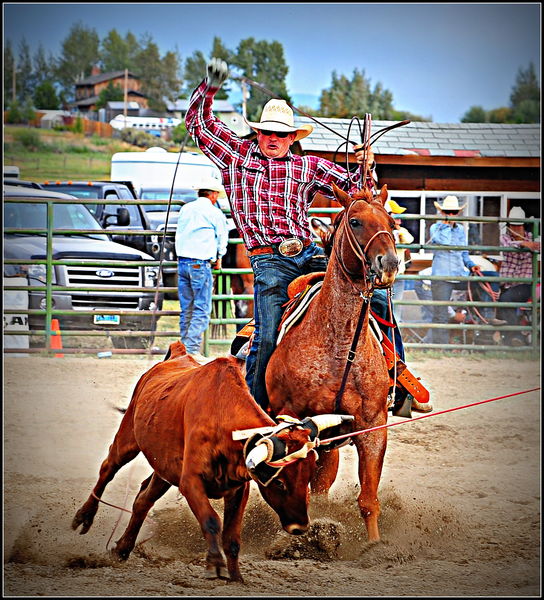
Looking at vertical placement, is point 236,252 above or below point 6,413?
above

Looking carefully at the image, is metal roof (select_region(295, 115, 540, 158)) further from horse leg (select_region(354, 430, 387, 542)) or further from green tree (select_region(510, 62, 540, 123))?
green tree (select_region(510, 62, 540, 123))

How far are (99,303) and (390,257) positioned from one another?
7999 millimetres

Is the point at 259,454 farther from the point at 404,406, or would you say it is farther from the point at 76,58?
the point at 76,58

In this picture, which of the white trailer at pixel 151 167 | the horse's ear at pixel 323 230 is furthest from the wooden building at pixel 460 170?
the horse's ear at pixel 323 230

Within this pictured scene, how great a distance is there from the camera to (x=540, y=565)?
4746 millimetres

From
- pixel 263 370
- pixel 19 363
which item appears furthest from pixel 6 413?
pixel 263 370

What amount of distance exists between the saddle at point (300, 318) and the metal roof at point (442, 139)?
9.06 meters

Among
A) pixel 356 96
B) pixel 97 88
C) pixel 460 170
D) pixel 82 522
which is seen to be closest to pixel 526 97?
pixel 356 96

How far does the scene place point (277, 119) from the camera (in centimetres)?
561

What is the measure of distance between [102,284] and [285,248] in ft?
23.8

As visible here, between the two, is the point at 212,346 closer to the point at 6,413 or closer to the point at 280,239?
the point at 6,413

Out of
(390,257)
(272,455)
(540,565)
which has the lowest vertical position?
(540,565)

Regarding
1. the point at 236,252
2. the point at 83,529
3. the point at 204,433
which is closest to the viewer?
the point at 204,433

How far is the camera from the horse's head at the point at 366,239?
430 centimetres
